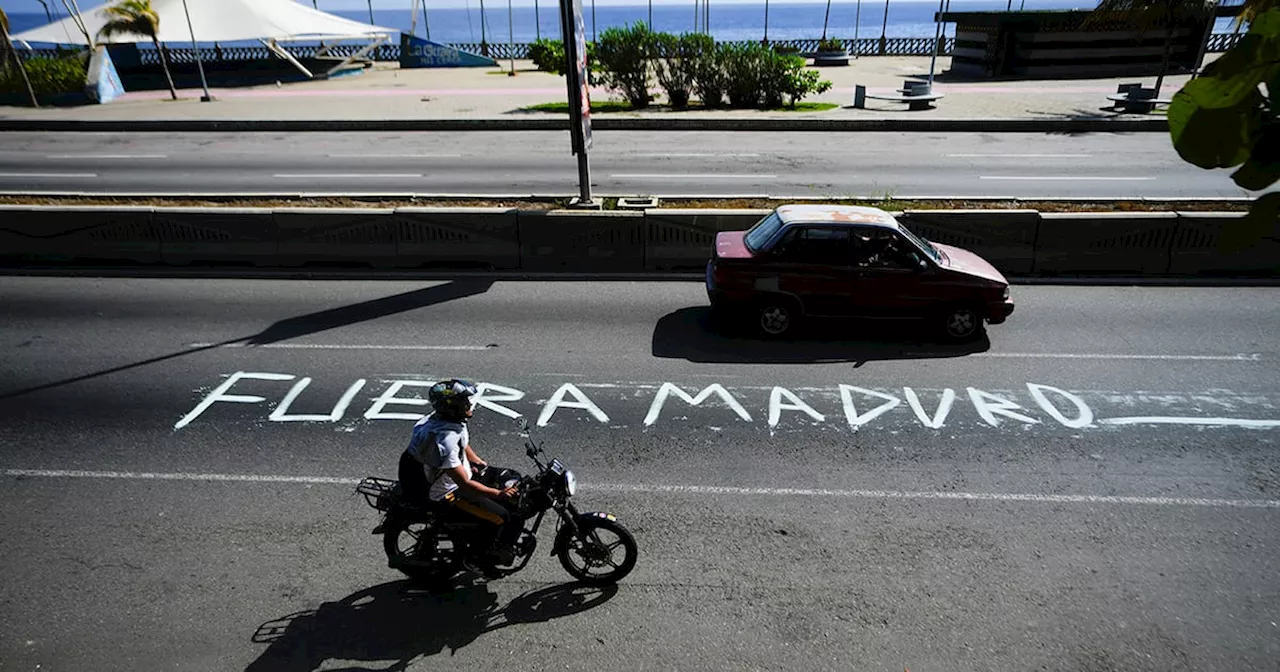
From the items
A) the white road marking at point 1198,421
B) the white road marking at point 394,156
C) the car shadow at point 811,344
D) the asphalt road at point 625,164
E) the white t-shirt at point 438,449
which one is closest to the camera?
the white t-shirt at point 438,449

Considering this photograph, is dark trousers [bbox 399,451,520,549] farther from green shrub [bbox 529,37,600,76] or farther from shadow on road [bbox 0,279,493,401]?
green shrub [bbox 529,37,600,76]

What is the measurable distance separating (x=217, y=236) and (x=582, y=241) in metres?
6.17

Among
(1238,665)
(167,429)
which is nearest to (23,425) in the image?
(167,429)

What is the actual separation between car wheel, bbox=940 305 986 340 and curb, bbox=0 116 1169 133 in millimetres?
17723

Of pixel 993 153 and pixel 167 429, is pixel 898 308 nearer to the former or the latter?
pixel 167 429

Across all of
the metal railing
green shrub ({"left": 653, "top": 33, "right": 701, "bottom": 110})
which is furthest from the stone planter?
green shrub ({"left": 653, "top": 33, "right": 701, "bottom": 110})

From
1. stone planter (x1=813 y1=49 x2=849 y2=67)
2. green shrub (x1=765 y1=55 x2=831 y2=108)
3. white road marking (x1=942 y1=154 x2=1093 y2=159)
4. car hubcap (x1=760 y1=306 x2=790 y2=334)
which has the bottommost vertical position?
car hubcap (x1=760 y1=306 x2=790 y2=334)

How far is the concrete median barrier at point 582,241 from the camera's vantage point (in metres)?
13.0

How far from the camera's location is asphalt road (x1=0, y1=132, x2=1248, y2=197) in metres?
18.2

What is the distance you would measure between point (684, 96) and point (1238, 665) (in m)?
27.7

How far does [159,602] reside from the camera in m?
5.66

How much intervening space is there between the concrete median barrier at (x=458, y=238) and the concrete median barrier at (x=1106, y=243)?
8.71m

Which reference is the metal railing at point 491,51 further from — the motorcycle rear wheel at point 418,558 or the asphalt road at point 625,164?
the motorcycle rear wheel at point 418,558

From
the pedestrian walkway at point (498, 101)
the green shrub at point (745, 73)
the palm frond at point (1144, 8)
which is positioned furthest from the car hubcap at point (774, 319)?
the palm frond at point (1144, 8)
